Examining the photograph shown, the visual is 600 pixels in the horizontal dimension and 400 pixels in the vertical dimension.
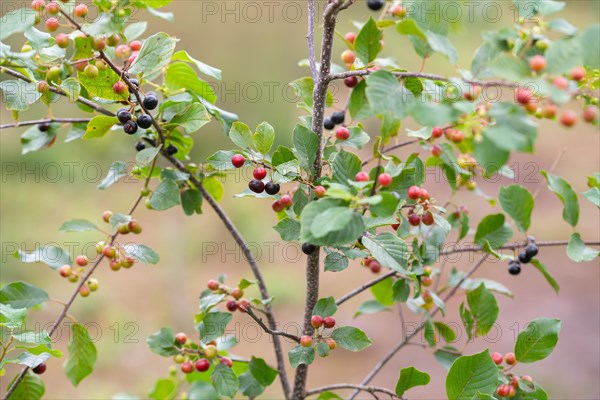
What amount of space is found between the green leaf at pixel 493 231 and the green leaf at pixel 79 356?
24.7 inches

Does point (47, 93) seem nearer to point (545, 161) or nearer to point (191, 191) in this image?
point (191, 191)

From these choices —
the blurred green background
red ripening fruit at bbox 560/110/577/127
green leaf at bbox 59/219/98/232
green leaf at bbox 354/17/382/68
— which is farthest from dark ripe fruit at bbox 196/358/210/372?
the blurred green background

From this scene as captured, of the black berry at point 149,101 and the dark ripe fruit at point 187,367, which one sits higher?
the black berry at point 149,101

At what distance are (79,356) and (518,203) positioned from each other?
28.1 inches

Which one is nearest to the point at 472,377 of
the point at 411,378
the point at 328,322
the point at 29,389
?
the point at 411,378

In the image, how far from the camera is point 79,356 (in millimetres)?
989

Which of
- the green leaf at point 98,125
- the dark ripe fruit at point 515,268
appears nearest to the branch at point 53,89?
the green leaf at point 98,125

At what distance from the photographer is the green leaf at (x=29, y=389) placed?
3.14ft

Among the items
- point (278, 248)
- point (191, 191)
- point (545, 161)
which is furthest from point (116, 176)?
point (545, 161)

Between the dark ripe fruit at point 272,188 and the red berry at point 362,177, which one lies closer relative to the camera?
the red berry at point 362,177

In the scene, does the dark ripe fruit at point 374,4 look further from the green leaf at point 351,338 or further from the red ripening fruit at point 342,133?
the green leaf at point 351,338

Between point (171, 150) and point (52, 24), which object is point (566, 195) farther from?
point (52, 24)

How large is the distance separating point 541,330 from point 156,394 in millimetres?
675

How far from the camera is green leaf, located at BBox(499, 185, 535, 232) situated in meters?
0.94
